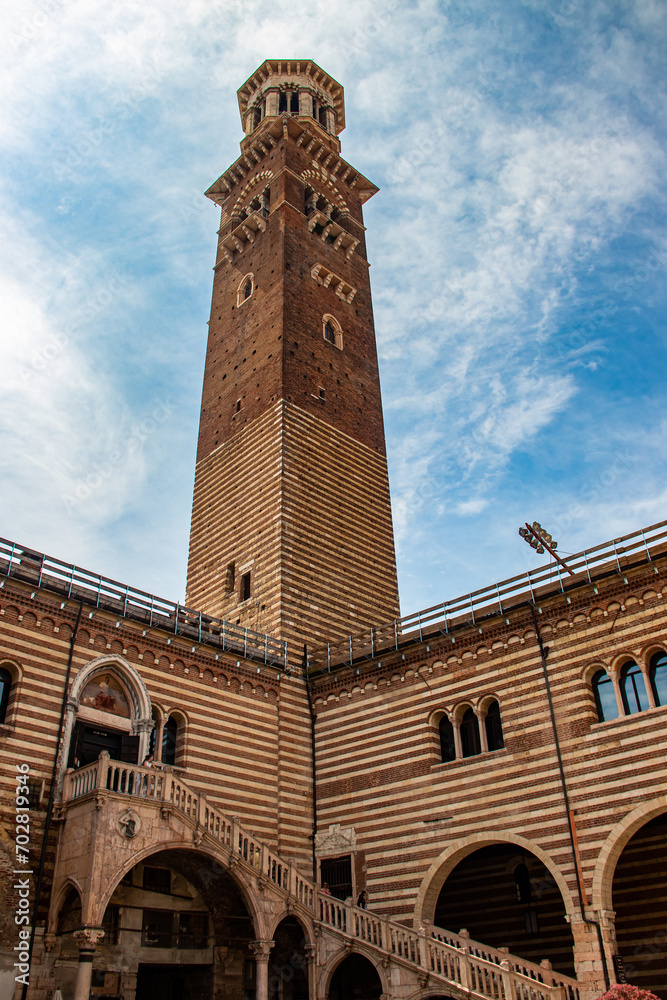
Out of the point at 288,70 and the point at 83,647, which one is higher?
the point at 288,70

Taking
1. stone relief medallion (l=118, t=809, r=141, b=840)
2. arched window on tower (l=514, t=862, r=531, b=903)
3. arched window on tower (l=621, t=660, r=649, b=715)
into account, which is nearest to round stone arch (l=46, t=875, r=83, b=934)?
stone relief medallion (l=118, t=809, r=141, b=840)

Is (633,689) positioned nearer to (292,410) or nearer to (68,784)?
(68,784)

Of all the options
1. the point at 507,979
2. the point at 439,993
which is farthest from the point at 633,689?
the point at 439,993

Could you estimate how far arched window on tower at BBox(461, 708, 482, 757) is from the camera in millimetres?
21056

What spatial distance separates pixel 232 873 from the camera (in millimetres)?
18156

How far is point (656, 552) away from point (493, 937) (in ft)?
41.1

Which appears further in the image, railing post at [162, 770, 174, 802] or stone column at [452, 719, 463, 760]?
stone column at [452, 719, 463, 760]

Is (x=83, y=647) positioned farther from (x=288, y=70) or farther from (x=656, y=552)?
(x=288, y=70)

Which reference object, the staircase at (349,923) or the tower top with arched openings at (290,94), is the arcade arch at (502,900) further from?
the tower top with arched openings at (290,94)

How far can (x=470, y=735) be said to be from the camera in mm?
21312

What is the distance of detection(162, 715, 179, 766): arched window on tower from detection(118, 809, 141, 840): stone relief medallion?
13.3 ft

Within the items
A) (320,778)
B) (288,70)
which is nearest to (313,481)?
(320,778)

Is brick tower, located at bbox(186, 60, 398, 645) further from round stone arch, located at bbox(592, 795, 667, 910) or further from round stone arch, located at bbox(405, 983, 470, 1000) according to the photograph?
round stone arch, located at bbox(592, 795, 667, 910)

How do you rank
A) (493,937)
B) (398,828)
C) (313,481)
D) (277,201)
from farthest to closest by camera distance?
(277,201), (313,481), (493,937), (398,828)
